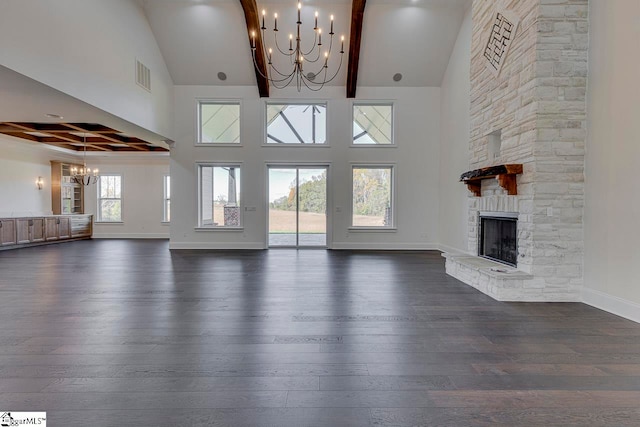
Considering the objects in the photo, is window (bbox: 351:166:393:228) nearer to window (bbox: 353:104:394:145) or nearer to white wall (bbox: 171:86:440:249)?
white wall (bbox: 171:86:440:249)

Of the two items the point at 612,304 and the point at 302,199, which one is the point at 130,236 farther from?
the point at 612,304

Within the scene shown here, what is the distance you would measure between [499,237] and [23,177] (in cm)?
1254

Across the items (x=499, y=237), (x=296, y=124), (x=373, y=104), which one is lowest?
Answer: (x=499, y=237)

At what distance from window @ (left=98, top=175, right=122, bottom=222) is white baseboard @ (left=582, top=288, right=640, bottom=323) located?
13014 millimetres

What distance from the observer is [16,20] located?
3.81 meters

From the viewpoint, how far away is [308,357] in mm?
2383

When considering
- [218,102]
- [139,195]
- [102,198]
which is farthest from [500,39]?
[102,198]

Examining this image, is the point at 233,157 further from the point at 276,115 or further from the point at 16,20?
the point at 16,20

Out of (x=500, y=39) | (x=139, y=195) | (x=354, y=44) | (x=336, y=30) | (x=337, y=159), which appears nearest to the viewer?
Answer: (x=500, y=39)

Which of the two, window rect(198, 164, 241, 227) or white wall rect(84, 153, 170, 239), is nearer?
window rect(198, 164, 241, 227)

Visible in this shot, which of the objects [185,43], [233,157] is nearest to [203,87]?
[185,43]

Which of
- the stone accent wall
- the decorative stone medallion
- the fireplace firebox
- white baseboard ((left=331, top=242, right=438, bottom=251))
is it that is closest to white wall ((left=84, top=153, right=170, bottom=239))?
white baseboard ((left=331, top=242, right=438, bottom=251))

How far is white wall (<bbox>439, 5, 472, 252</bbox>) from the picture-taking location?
22.3 ft

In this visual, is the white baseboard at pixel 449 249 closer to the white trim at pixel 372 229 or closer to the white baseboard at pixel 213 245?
the white trim at pixel 372 229
